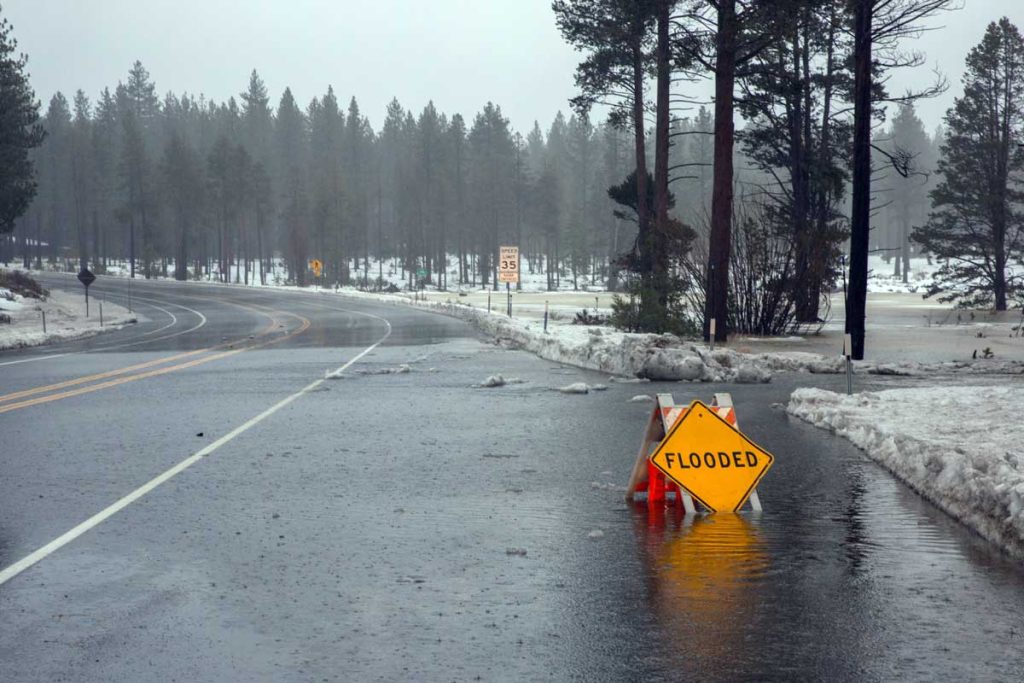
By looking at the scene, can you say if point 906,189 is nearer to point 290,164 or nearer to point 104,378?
point 290,164

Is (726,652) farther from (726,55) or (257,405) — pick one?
(726,55)

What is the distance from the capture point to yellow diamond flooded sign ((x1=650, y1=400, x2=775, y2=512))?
8.67 m

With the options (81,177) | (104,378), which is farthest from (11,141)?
(81,177)

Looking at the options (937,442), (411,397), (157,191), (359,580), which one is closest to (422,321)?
(411,397)

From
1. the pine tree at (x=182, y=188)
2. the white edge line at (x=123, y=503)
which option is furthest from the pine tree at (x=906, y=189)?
the white edge line at (x=123, y=503)

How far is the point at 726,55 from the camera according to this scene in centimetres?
2730

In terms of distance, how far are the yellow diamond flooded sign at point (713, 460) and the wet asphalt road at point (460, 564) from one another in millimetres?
271

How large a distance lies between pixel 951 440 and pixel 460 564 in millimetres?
6456

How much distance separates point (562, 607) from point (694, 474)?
123 inches

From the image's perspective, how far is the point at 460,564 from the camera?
6.82 meters

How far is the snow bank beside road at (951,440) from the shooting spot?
7691mm

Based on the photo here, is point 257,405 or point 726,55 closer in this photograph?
point 257,405

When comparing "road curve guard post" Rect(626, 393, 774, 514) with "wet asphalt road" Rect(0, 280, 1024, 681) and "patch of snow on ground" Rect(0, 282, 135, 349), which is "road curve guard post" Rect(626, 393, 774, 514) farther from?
"patch of snow on ground" Rect(0, 282, 135, 349)

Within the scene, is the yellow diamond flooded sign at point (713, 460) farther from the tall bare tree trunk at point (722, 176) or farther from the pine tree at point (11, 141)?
the pine tree at point (11, 141)
